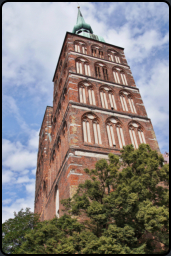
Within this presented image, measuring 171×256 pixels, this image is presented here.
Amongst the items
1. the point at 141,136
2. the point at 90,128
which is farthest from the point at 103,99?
the point at 141,136

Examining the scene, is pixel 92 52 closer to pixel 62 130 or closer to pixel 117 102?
pixel 117 102

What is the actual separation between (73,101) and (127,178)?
8957mm

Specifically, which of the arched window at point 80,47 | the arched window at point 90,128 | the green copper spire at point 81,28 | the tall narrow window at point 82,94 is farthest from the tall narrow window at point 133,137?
the green copper spire at point 81,28

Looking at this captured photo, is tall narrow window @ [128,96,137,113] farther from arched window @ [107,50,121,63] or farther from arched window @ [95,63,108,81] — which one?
arched window @ [107,50,121,63]

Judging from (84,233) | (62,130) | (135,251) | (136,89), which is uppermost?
(136,89)

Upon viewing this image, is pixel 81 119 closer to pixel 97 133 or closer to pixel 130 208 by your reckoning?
pixel 97 133

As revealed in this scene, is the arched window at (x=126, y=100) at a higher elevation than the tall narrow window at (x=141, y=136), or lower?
higher

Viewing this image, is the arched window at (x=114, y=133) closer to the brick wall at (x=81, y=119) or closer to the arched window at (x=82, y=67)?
the brick wall at (x=81, y=119)

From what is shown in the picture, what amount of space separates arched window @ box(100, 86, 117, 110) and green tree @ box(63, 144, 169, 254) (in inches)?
335

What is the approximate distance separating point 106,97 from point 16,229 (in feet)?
38.4

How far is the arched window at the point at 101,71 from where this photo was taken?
2155 centimetres

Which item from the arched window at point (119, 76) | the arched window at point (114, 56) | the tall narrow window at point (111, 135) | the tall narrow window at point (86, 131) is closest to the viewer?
the tall narrow window at point (86, 131)

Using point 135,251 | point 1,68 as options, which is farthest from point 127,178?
point 1,68

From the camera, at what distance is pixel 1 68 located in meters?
8.68
